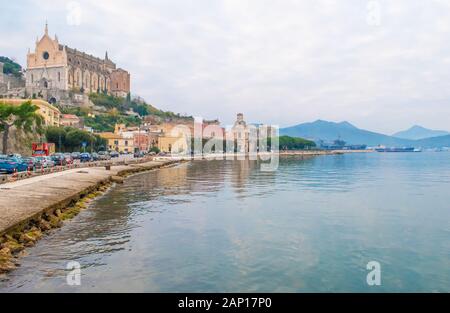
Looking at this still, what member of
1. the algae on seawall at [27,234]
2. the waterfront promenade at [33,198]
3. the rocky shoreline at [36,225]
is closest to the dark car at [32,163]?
the waterfront promenade at [33,198]

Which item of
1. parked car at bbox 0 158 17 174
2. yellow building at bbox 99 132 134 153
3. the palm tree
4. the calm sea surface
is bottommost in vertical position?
the calm sea surface

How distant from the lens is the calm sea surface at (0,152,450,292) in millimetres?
14055

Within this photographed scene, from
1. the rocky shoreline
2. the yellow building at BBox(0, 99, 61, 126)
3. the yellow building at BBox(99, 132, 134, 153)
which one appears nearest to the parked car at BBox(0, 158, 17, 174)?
the rocky shoreline

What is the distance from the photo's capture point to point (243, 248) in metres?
18.4

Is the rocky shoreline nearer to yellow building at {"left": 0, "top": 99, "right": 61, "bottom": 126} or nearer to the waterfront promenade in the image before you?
the waterfront promenade

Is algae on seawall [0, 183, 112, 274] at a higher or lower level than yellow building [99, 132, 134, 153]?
lower

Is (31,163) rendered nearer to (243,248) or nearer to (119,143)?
(243,248)

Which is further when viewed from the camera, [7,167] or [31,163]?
[31,163]

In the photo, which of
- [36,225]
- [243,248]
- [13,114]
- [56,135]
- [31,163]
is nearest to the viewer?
[243,248]

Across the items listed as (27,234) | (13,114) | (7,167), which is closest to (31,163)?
(7,167)

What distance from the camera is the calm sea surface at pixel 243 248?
14055 mm

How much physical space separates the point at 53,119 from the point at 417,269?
11514 cm

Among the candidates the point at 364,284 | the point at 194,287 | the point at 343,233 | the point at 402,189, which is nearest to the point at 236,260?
the point at 194,287

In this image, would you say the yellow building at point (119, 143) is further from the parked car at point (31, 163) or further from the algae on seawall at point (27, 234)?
the algae on seawall at point (27, 234)
